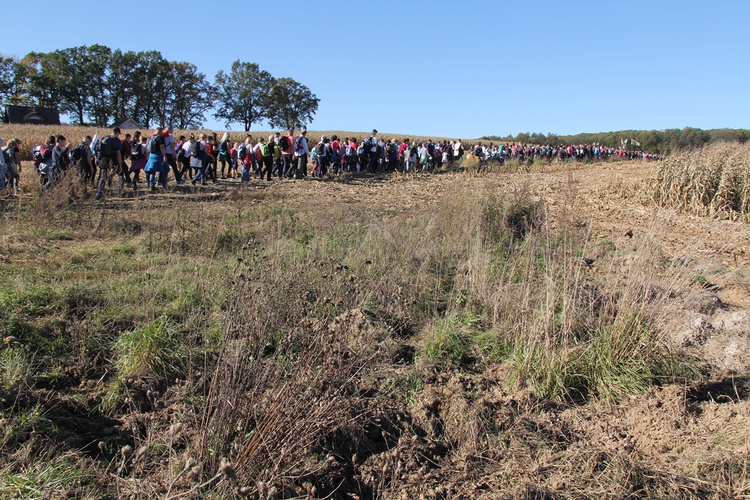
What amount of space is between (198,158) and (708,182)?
1324 cm

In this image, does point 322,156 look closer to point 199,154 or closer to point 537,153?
point 199,154

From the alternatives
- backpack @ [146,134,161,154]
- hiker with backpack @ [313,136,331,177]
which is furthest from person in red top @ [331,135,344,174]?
backpack @ [146,134,161,154]

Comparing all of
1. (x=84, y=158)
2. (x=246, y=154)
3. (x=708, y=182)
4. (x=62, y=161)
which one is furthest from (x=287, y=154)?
(x=708, y=182)

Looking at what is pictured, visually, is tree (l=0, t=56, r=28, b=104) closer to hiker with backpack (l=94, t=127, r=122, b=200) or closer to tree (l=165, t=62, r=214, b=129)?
tree (l=165, t=62, r=214, b=129)

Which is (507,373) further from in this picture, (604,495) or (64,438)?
(64,438)

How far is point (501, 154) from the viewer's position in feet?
109

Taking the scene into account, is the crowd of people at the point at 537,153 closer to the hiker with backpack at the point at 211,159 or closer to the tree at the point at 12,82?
the hiker with backpack at the point at 211,159

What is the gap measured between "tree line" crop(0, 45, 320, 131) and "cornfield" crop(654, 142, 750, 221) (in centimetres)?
7269

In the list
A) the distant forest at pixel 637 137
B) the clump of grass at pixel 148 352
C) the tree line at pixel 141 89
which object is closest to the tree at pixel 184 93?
the tree line at pixel 141 89

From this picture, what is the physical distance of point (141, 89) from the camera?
69750mm

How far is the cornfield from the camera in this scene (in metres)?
10.6

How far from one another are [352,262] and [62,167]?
9.13 metres

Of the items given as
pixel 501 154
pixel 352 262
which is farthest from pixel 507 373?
pixel 501 154

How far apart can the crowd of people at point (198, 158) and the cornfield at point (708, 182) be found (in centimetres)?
511
